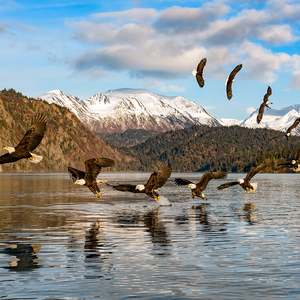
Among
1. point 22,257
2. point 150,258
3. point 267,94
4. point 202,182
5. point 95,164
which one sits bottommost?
point 150,258

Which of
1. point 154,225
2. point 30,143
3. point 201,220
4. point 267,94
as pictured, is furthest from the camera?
point 267,94

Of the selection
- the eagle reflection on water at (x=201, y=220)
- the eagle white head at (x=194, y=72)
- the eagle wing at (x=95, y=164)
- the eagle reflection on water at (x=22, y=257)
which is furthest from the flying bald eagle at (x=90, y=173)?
the eagle white head at (x=194, y=72)

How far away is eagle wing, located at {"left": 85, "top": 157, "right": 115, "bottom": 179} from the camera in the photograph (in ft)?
105

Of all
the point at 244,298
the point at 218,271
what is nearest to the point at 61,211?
the point at 218,271

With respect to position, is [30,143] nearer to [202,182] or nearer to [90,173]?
[90,173]

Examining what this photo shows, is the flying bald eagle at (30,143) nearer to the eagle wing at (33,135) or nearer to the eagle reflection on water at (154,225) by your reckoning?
the eagle wing at (33,135)

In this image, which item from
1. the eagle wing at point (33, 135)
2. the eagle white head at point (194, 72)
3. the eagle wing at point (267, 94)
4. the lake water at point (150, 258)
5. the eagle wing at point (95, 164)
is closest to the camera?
the lake water at point (150, 258)

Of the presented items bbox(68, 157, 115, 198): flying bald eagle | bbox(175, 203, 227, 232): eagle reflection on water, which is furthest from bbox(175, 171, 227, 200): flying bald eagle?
bbox(68, 157, 115, 198): flying bald eagle

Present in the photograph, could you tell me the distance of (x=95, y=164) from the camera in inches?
1305

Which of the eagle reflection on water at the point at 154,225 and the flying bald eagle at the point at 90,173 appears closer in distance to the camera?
the eagle reflection on water at the point at 154,225

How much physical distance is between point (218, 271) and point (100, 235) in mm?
11809

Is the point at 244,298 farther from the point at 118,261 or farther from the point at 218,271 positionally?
the point at 118,261

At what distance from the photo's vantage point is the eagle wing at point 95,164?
3209 cm

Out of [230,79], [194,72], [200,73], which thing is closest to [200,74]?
[200,73]
